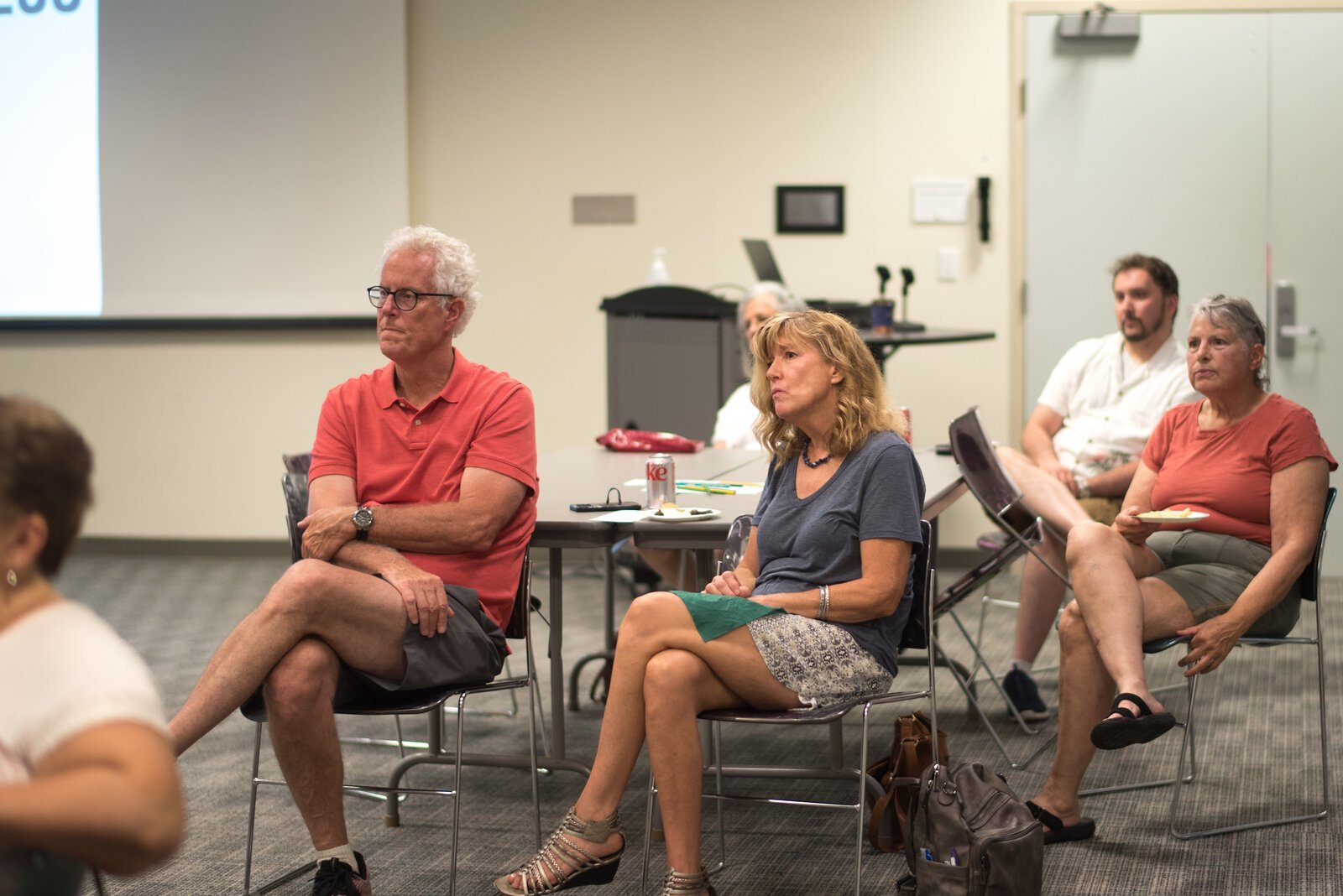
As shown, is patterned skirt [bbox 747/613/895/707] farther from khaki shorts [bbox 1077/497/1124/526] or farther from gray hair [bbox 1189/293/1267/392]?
khaki shorts [bbox 1077/497/1124/526]

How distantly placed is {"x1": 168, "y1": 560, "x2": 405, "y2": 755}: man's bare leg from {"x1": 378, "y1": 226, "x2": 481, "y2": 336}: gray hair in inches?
27.2

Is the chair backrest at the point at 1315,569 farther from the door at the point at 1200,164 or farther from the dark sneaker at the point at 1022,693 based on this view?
the door at the point at 1200,164

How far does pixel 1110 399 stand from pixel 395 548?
253 centimetres

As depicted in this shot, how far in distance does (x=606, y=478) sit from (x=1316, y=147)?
4003 mm

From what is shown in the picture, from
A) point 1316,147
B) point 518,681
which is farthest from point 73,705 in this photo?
point 1316,147

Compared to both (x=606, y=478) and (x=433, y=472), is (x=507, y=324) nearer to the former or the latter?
(x=606, y=478)

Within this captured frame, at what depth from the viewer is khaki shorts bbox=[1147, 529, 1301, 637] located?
320 centimetres

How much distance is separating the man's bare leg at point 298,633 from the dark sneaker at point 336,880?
35cm

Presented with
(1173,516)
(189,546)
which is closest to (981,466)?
(1173,516)

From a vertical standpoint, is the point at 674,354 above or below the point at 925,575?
above

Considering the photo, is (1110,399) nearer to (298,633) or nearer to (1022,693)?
(1022,693)

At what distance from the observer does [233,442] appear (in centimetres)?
709

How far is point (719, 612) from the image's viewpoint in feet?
8.66

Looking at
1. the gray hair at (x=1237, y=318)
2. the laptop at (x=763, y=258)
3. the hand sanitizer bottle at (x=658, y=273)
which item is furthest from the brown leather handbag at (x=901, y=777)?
the hand sanitizer bottle at (x=658, y=273)
